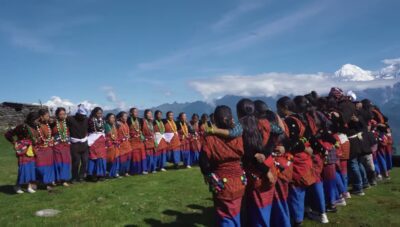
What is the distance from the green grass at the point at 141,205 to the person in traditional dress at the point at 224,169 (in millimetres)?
2175

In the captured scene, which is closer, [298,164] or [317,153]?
[298,164]

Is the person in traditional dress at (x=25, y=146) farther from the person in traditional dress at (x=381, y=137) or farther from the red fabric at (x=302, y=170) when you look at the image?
the person in traditional dress at (x=381, y=137)

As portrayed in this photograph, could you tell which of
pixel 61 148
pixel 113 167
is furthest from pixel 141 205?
pixel 113 167

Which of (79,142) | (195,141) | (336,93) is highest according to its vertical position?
(336,93)

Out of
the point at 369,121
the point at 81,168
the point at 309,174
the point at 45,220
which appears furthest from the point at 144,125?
the point at 309,174

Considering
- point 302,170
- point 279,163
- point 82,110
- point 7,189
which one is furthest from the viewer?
point 82,110

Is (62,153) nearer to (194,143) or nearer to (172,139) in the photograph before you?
(172,139)

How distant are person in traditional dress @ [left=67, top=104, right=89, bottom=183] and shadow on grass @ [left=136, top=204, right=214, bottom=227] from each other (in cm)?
443

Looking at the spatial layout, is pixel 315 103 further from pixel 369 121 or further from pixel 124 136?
pixel 124 136

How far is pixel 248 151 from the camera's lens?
563cm

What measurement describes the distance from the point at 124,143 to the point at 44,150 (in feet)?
10.2

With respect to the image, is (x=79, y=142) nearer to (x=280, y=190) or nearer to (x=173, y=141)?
(x=173, y=141)

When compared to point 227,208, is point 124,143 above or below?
above

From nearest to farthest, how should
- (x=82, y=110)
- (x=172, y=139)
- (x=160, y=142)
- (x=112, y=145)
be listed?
(x=82, y=110), (x=112, y=145), (x=160, y=142), (x=172, y=139)
